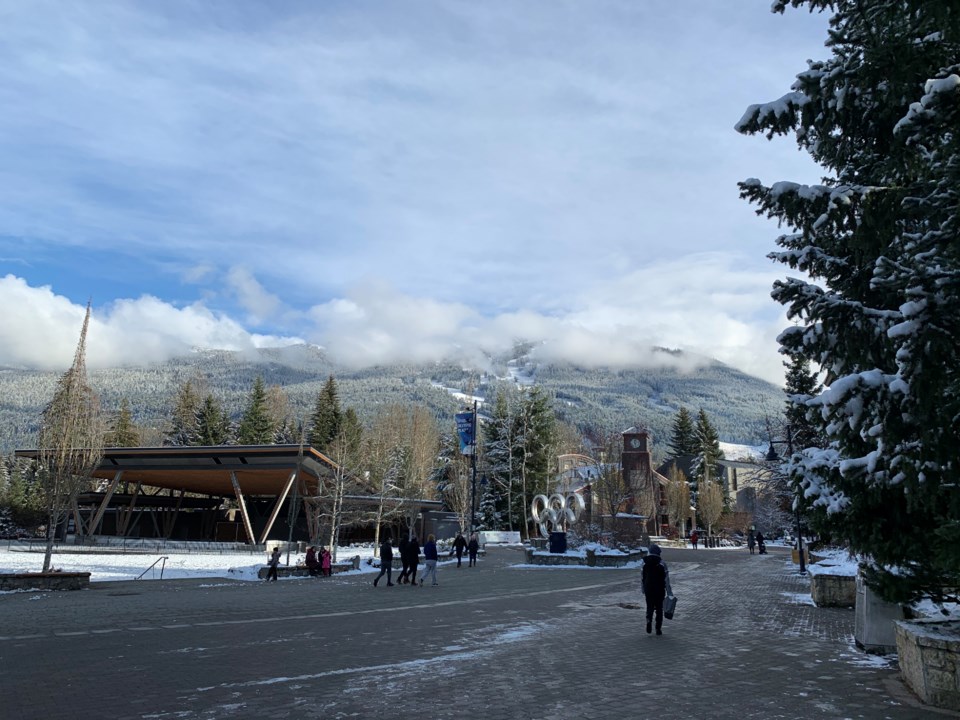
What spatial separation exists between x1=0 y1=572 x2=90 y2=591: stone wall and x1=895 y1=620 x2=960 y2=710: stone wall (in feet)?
65.3

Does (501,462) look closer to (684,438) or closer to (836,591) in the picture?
(684,438)

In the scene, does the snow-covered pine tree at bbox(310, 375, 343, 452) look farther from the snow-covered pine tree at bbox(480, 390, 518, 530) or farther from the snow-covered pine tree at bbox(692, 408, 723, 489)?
the snow-covered pine tree at bbox(692, 408, 723, 489)

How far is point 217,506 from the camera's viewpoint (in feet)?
231

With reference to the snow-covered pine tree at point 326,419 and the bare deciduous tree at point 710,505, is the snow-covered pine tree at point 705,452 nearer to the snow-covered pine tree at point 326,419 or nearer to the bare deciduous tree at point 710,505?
the bare deciduous tree at point 710,505

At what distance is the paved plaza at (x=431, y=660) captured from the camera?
6.52m

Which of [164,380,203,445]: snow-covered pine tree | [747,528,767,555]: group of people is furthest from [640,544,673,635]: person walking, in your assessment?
[164,380,203,445]: snow-covered pine tree

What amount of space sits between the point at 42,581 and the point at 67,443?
18.6ft

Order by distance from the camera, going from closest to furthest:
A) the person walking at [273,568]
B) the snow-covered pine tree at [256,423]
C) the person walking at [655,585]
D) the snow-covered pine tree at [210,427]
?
the person walking at [655,585] < the person walking at [273,568] < the snow-covered pine tree at [210,427] < the snow-covered pine tree at [256,423]

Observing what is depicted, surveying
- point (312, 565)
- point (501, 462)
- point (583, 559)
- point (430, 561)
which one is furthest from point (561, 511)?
point (501, 462)

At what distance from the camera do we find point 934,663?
259 inches

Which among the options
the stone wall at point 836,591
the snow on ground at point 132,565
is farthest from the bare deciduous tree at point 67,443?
the stone wall at point 836,591

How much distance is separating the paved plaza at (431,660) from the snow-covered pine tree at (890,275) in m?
1.82

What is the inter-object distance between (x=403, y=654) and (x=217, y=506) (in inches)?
2664

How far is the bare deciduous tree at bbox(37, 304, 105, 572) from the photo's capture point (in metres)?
22.2
